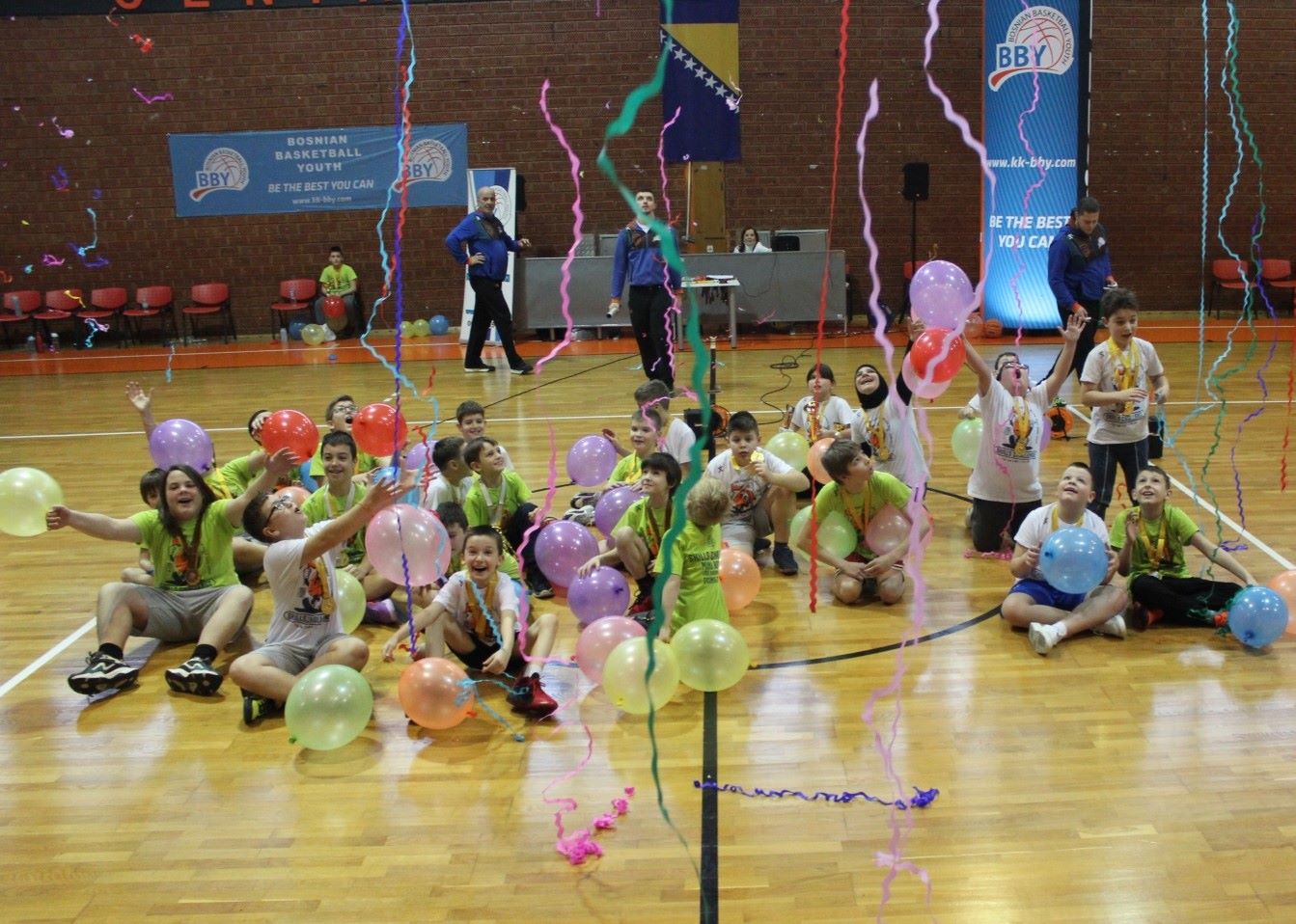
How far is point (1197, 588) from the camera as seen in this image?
458cm

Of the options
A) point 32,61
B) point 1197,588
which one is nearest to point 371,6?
point 32,61

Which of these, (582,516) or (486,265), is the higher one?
(486,265)

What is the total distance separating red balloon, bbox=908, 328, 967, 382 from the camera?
15.3 ft

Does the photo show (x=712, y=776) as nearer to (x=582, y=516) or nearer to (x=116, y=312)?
(x=582, y=516)

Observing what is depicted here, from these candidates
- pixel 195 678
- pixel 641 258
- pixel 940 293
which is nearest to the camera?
pixel 195 678

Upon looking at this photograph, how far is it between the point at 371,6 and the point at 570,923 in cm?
1300

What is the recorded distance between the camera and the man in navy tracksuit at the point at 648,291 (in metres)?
9.16

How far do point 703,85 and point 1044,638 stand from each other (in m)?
10.4

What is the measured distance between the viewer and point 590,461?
19.9 feet

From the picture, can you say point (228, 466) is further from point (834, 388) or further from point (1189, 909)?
point (834, 388)

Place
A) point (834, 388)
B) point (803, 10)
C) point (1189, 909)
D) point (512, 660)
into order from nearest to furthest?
point (1189, 909), point (512, 660), point (834, 388), point (803, 10)

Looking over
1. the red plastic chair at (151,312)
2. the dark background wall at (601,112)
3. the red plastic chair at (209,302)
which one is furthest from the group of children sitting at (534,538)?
the red plastic chair at (151,312)

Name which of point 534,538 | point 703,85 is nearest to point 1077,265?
point 534,538

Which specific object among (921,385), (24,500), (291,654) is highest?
(921,385)
